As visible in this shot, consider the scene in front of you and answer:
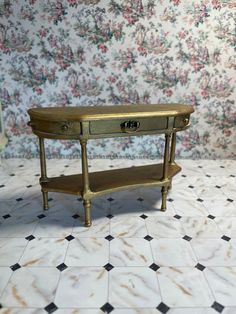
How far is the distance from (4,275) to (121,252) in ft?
2.59

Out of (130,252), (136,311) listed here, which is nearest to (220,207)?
(130,252)

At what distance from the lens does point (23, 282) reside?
5.72 feet

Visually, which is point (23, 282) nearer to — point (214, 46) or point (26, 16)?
point (26, 16)

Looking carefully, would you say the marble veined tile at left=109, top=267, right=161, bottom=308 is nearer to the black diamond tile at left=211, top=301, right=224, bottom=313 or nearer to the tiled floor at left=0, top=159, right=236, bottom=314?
the tiled floor at left=0, top=159, right=236, bottom=314

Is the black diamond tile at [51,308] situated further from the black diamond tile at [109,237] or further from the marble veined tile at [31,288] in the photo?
the black diamond tile at [109,237]

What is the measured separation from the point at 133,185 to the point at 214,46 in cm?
215

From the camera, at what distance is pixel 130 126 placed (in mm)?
2131

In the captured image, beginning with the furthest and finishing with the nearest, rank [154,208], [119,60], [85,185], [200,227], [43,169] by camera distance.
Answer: [119,60] → [154,208] → [43,169] → [200,227] → [85,185]

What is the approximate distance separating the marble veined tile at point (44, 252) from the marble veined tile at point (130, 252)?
14.4 inches

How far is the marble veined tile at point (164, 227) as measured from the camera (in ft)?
7.32

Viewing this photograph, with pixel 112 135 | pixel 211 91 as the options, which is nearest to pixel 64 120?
pixel 112 135

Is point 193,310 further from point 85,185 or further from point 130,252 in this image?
point 85,185

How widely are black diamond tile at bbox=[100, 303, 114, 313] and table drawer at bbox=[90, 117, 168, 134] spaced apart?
1136 mm

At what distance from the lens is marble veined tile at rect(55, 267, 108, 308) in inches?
63.2
